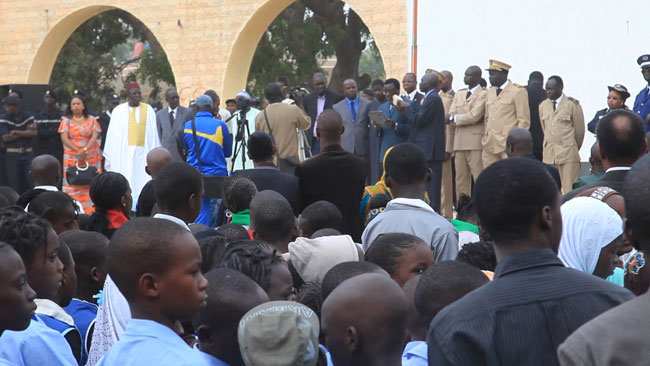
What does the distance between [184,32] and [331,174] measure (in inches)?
450

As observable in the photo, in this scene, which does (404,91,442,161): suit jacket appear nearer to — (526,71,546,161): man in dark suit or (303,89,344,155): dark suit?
(526,71,546,161): man in dark suit

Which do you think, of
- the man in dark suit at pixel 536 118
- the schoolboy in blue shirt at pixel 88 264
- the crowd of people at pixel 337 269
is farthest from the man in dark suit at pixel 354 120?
the schoolboy in blue shirt at pixel 88 264

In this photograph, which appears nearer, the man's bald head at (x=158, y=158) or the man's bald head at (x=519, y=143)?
the man's bald head at (x=158, y=158)

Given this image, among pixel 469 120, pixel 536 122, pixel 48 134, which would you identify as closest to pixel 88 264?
pixel 469 120

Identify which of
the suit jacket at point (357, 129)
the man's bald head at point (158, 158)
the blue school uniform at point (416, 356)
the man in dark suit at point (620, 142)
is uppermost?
the man in dark suit at point (620, 142)

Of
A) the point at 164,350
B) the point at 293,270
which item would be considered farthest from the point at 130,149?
the point at 164,350

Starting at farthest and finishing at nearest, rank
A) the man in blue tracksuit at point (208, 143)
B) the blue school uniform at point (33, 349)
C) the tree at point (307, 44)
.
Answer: the tree at point (307, 44)
the man in blue tracksuit at point (208, 143)
the blue school uniform at point (33, 349)

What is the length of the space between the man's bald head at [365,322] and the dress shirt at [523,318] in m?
0.33

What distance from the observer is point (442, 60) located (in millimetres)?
15000

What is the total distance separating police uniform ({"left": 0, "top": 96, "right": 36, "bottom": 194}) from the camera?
46.6 ft

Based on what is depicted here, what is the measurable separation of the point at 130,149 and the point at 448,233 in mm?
9188

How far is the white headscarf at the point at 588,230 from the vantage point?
4074 millimetres

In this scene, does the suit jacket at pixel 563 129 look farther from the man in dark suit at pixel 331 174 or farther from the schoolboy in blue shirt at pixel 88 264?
the schoolboy in blue shirt at pixel 88 264

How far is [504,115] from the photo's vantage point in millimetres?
12367
